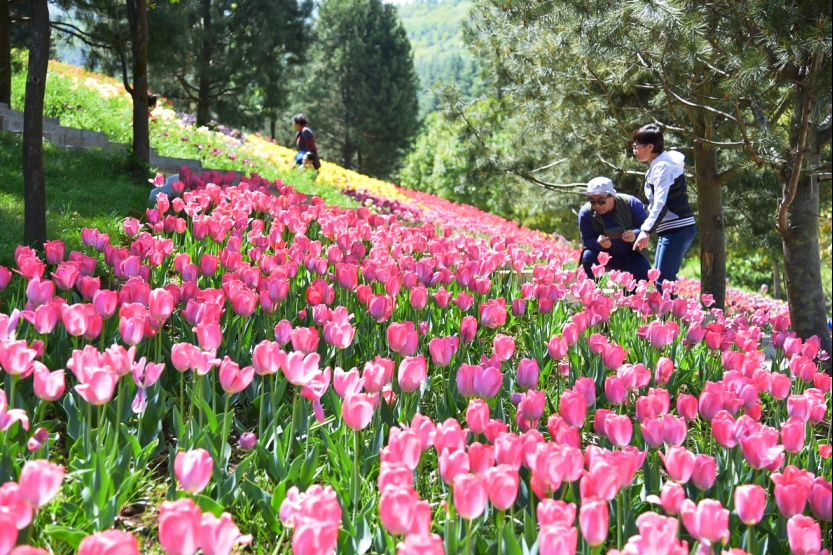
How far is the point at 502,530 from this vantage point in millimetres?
1797

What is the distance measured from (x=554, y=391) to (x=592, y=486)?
5.30 ft

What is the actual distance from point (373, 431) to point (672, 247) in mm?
4018

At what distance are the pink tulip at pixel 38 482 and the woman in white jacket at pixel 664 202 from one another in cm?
453

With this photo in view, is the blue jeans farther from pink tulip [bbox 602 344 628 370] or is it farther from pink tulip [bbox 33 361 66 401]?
pink tulip [bbox 33 361 66 401]

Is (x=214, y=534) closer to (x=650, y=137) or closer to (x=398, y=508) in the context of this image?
(x=398, y=508)

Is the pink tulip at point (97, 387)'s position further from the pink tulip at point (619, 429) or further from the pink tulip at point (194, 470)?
the pink tulip at point (619, 429)

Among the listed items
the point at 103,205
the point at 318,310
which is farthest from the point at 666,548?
the point at 103,205

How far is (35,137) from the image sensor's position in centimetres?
442

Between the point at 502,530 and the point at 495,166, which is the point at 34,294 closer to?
the point at 502,530

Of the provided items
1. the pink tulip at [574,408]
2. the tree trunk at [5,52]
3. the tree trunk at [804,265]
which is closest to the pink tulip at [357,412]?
the pink tulip at [574,408]

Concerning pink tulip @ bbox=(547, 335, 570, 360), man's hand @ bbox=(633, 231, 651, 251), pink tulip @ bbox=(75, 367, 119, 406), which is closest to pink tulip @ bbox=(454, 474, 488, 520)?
pink tulip @ bbox=(75, 367, 119, 406)

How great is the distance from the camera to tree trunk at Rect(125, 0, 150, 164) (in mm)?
7527

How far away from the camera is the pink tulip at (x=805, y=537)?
159cm

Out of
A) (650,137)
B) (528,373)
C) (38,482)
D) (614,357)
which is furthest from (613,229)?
(38,482)
